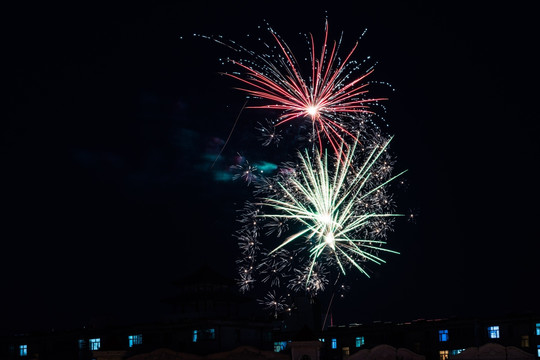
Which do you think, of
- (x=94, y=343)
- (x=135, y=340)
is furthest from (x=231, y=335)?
(x=94, y=343)

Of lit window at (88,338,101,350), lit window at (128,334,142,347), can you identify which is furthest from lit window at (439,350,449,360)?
lit window at (88,338,101,350)

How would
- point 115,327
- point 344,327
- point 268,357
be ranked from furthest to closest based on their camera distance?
1. point 344,327
2. point 115,327
3. point 268,357

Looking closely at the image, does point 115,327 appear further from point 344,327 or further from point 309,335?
point 309,335

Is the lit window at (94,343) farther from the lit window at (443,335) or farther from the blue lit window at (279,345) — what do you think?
the lit window at (443,335)

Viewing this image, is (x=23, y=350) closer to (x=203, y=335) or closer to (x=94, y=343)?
(x=94, y=343)

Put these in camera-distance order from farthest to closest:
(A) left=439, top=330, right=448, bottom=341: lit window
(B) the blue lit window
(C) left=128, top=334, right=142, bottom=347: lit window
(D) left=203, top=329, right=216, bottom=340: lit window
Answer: (B) the blue lit window
(A) left=439, top=330, right=448, bottom=341: lit window
(C) left=128, top=334, right=142, bottom=347: lit window
(D) left=203, top=329, right=216, bottom=340: lit window

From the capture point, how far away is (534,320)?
2763 inches

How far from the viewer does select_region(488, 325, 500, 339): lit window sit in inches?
2854

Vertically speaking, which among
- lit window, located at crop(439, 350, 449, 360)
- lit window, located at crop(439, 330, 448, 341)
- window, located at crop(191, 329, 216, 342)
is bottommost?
lit window, located at crop(439, 350, 449, 360)

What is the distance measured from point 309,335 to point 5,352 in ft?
162

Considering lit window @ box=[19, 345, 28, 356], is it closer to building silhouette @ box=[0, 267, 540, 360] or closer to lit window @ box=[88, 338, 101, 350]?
building silhouette @ box=[0, 267, 540, 360]

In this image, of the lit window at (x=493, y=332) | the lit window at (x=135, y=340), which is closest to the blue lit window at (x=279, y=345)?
the lit window at (x=135, y=340)

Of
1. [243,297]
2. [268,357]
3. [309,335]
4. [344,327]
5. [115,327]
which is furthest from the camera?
[344,327]

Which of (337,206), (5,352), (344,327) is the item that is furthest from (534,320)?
(5,352)
